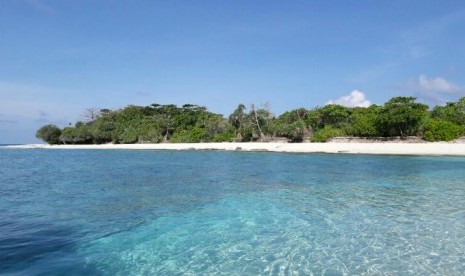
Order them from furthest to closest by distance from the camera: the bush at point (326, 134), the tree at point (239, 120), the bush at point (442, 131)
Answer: the tree at point (239, 120)
the bush at point (326, 134)
the bush at point (442, 131)

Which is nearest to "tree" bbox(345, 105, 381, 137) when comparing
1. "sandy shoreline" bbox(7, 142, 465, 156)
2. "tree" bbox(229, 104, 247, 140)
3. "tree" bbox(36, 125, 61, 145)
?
"sandy shoreline" bbox(7, 142, 465, 156)

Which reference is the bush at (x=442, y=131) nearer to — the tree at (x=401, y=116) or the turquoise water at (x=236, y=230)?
the tree at (x=401, y=116)

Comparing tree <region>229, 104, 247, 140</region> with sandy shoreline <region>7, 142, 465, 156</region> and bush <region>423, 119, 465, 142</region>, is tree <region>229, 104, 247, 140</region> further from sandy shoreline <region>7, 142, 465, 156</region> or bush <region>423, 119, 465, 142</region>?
bush <region>423, 119, 465, 142</region>

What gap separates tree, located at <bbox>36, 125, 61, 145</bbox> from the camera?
85125 mm

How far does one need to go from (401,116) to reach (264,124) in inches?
847

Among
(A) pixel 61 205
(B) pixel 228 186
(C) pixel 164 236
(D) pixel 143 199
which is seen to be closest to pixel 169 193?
(D) pixel 143 199

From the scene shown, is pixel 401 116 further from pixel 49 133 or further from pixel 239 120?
pixel 49 133

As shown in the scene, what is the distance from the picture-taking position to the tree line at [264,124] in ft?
145

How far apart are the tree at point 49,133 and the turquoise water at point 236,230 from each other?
76.7 meters

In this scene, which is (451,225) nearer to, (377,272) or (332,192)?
(377,272)

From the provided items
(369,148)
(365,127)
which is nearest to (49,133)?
(365,127)

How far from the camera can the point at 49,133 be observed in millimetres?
84875

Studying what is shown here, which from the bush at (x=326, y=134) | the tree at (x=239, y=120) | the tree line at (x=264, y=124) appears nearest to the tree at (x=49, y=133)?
the tree line at (x=264, y=124)

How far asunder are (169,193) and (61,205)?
3.99 metres
